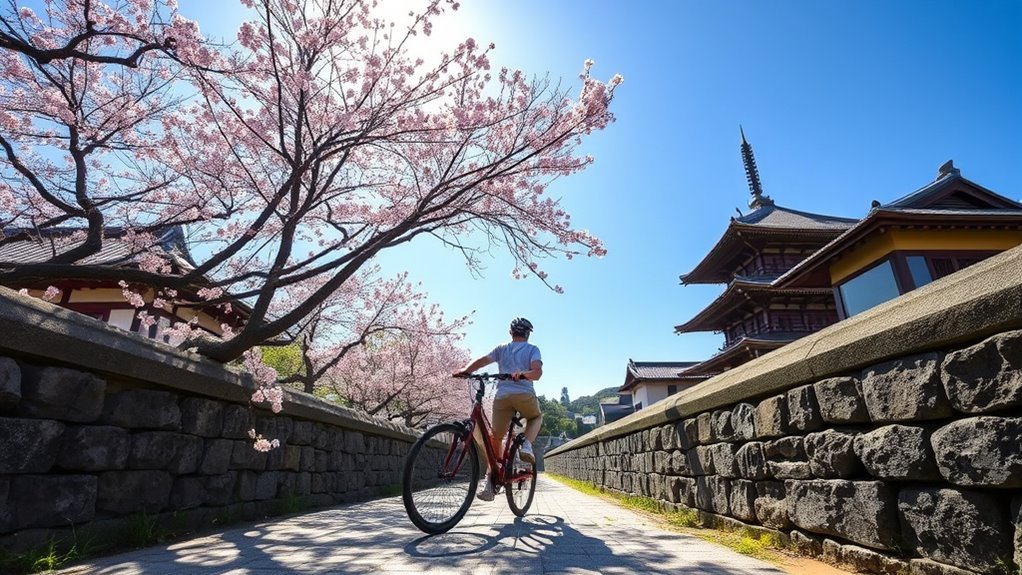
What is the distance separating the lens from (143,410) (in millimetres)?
3020

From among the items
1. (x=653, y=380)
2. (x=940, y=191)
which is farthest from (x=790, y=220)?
(x=653, y=380)

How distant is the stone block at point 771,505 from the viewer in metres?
2.86

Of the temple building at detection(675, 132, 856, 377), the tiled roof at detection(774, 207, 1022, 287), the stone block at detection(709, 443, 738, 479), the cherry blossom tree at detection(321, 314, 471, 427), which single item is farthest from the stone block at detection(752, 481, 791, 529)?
the temple building at detection(675, 132, 856, 377)

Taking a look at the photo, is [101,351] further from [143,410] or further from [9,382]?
[143,410]

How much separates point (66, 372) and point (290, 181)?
2.60 meters

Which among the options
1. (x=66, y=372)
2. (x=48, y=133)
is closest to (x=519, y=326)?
(x=66, y=372)

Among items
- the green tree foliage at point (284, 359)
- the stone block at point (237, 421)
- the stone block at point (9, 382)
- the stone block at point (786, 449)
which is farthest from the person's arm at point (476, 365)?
the green tree foliage at point (284, 359)

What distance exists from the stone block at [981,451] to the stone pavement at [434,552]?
103 cm

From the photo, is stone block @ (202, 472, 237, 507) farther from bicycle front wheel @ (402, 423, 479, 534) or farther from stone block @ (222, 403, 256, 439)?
bicycle front wheel @ (402, 423, 479, 534)

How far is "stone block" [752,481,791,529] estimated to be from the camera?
2.86m

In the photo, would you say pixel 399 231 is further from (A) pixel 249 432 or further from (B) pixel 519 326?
(A) pixel 249 432

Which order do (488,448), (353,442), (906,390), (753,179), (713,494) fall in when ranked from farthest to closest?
(753,179) < (353,442) < (488,448) < (713,494) < (906,390)

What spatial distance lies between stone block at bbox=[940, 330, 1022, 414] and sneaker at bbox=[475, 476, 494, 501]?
3.21 meters

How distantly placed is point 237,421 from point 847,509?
172 inches
